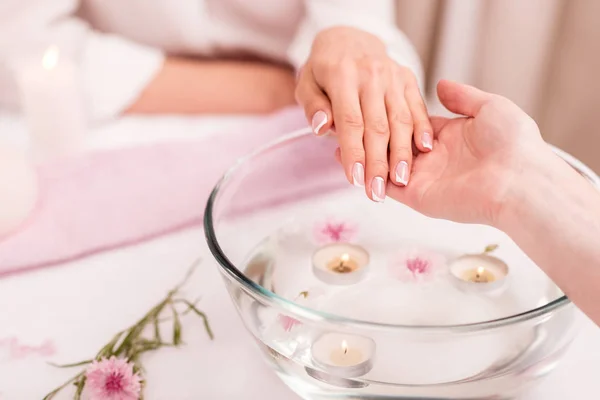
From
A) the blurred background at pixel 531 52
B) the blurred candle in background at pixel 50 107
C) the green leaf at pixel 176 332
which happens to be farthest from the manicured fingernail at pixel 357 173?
the blurred background at pixel 531 52

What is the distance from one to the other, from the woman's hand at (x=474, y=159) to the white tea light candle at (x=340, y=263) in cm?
8

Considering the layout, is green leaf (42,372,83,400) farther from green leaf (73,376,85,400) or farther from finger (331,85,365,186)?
finger (331,85,365,186)

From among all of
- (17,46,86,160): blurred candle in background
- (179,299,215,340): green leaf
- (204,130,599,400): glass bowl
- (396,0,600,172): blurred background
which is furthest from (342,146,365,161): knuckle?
(396,0,600,172): blurred background

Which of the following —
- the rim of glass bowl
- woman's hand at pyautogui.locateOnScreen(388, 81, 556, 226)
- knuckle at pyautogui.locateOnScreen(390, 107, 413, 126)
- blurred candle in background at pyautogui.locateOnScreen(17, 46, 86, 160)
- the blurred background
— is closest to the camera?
the rim of glass bowl

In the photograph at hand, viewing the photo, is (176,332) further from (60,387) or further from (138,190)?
(138,190)

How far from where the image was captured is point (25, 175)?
73 centimetres

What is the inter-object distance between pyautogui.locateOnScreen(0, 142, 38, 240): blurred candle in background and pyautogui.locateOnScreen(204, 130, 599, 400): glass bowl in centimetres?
25

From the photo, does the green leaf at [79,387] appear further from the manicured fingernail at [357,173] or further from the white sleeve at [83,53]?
the white sleeve at [83,53]

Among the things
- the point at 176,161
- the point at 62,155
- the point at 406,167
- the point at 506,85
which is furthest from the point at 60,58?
the point at 506,85

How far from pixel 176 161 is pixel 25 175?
0.58 feet

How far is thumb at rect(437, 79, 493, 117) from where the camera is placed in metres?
0.58

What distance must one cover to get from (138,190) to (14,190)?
0.44 ft

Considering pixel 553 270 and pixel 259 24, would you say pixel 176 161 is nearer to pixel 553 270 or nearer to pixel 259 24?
pixel 259 24

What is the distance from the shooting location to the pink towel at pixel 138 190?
699 millimetres
